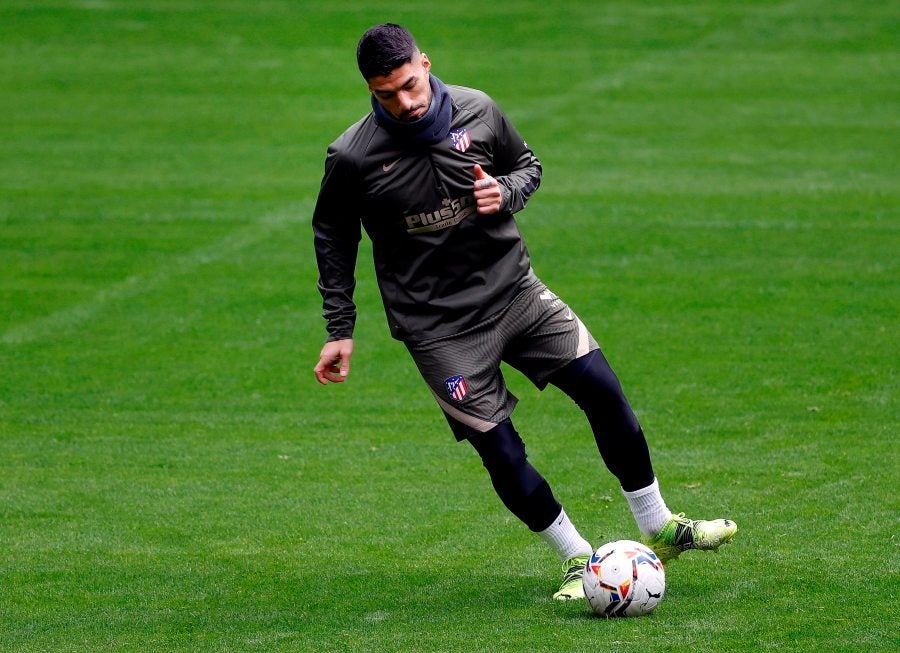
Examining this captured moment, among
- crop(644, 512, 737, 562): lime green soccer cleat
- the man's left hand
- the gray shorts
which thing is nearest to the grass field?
crop(644, 512, 737, 562): lime green soccer cleat

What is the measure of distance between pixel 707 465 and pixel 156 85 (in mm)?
15774

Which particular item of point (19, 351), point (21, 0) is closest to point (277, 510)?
point (19, 351)

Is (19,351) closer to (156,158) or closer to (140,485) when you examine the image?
(140,485)

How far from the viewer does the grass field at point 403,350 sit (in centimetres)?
677

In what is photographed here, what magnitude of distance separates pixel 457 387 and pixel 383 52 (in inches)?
57.3

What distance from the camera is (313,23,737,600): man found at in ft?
21.3

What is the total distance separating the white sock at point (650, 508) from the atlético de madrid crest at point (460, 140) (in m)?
1.70

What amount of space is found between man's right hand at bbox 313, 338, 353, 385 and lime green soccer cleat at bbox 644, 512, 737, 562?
5.19 ft

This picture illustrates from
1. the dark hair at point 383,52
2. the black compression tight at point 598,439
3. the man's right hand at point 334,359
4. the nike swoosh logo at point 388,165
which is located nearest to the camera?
the dark hair at point 383,52

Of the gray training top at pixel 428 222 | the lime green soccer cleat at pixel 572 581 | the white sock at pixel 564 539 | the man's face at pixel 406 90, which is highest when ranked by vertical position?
the man's face at pixel 406 90

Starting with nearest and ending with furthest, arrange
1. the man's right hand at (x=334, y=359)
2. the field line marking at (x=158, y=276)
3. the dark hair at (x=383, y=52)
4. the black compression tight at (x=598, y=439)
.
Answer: the dark hair at (x=383, y=52) < the black compression tight at (x=598, y=439) < the man's right hand at (x=334, y=359) < the field line marking at (x=158, y=276)

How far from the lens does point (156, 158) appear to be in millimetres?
19109

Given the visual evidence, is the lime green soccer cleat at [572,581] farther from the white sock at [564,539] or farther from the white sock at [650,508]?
the white sock at [650,508]

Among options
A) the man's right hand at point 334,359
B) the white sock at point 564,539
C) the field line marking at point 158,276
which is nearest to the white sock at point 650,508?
the white sock at point 564,539
